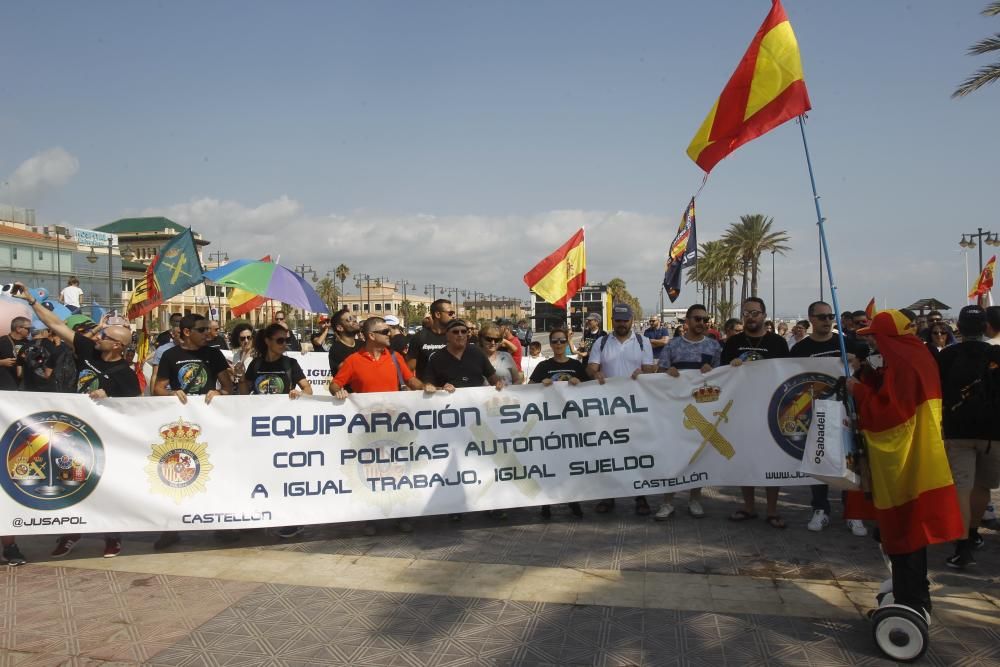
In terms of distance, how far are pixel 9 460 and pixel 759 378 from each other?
20.2 feet

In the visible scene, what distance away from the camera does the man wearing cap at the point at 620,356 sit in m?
6.50

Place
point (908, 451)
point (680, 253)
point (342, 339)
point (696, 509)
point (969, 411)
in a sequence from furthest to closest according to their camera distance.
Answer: point (680, 253), point (342, 339), point (696, 509), point (969, 411), point (908, 451)

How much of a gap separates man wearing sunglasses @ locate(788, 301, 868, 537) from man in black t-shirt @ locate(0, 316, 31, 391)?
6.78m

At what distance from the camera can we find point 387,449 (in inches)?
227

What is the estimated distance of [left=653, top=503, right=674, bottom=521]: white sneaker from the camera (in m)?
6.07

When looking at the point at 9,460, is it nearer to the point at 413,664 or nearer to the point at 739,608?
the point at 413,664

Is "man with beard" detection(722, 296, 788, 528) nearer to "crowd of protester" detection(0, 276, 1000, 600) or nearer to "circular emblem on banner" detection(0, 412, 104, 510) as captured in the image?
"crowd of protester" detection(0, 276, 1000, 600)

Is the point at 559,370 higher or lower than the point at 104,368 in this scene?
lower

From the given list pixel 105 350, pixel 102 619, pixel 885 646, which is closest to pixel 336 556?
pixel 102 619

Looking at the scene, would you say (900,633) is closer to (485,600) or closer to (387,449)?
(485,600)

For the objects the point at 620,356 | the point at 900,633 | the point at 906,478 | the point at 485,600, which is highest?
the point at 620,356

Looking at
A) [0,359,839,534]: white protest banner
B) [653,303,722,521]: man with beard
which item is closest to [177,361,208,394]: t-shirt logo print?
[0,359,839,534]: white protest banner

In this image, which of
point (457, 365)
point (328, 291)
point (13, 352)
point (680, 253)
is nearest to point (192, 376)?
point (457, 365)

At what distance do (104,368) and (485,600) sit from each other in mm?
3685
